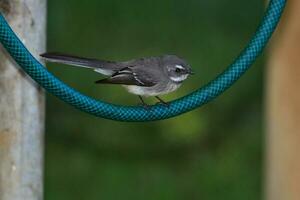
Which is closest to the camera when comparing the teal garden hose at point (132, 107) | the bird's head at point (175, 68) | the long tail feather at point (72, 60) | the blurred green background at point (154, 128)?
the teal garden hose at point (132, 107)

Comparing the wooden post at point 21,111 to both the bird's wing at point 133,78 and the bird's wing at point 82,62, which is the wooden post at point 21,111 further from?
the bird's wing at point 133,78

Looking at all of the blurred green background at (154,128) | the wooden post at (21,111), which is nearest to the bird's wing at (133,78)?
the wooden post at (21,111)

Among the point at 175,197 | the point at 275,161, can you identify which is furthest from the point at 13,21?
the point at 175,197

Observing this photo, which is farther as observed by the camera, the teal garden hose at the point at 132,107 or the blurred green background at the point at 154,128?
the blurred green background at the point at 154,128

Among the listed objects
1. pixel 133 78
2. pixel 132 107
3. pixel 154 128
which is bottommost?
pixel 154 128

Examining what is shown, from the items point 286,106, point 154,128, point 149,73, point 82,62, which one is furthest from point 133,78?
point 154,128

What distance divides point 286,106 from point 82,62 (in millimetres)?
1275

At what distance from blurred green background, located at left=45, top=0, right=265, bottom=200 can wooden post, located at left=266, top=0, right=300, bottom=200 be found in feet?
8.23

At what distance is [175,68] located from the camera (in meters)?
A: 6.88

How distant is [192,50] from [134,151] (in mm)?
1186

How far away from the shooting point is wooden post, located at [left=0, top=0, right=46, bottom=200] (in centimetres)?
604

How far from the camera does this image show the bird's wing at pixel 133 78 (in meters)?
6.63

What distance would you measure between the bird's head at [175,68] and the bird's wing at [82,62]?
290mm

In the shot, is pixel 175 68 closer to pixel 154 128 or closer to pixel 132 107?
pixel 132 107
